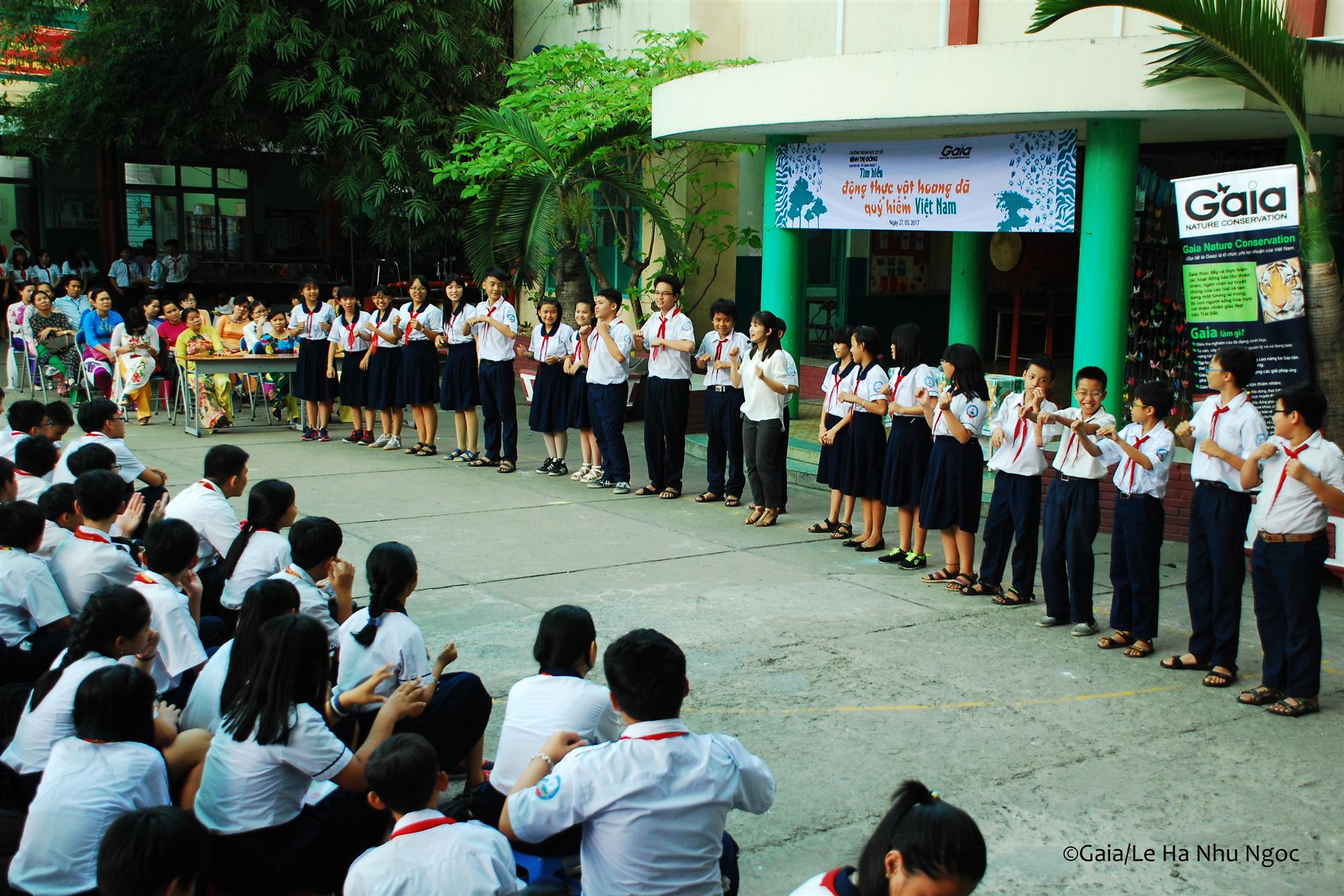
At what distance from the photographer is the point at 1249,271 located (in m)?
6.84

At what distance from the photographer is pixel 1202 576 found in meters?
6.00

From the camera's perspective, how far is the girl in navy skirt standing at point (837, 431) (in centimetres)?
834

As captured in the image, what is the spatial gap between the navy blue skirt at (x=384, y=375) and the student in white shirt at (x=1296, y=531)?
808 cm

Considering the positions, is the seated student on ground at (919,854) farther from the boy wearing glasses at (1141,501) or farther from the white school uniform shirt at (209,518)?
the boy wearing glasses at (1141,501)

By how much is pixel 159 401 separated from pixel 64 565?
10.6 meters

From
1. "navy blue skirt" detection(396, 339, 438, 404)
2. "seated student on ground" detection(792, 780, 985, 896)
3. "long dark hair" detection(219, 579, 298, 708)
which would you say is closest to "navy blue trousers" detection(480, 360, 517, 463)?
"navy blue skirt" detection(396, 339, 438, 404)

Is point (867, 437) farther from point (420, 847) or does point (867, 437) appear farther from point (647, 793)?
point (420, 847)

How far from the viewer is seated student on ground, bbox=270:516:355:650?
4707 millimetres

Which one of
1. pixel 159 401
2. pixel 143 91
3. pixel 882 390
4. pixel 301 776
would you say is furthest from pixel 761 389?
pixel 143 91

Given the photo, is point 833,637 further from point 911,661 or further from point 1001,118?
point 1001,118

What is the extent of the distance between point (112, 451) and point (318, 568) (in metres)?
2.28

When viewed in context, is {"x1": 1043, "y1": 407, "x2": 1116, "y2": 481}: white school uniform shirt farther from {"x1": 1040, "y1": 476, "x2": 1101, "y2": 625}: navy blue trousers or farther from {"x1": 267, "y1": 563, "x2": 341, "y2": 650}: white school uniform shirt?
{"x1": 267, "y1": 563, "x2": 341, "y2": 650}: white school uniform shirt

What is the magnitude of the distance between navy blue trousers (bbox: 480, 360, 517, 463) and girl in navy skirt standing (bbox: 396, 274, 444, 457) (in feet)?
2.31

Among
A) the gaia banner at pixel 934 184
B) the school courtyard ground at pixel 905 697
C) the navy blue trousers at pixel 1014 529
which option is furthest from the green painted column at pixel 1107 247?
the navy blue trousers at pixel 1014 529
